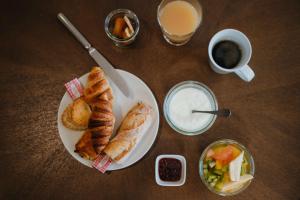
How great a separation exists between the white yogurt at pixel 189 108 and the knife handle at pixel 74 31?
429mm

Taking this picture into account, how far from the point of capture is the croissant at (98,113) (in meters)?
1.31

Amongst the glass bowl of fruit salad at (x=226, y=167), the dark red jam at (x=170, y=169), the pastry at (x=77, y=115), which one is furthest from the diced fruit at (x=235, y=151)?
the pastry at (x=77, y=115)

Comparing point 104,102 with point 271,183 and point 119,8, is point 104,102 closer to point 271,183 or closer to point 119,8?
point 119,8

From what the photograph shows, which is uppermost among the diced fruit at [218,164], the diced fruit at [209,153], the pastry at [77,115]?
the pastry at [77,115]

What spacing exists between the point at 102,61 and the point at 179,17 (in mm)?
370

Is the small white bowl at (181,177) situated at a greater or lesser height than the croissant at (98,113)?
lesser

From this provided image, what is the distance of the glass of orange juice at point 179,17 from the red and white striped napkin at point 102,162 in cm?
56

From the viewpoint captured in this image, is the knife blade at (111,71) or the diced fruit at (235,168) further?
the knife blade at (111,71)

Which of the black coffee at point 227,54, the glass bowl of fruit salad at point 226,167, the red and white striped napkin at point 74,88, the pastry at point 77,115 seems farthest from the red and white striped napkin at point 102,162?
the black coffee at point 227,54

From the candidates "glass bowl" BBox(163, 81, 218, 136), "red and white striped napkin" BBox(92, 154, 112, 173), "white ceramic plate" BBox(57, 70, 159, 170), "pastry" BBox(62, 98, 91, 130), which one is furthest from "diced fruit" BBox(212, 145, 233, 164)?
"pastry" BBox(62, 98, 91, 130)

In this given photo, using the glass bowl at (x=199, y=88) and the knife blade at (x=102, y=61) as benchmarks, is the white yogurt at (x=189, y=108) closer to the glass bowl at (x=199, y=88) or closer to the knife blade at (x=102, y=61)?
the glass bowl at (x=199, y=88)

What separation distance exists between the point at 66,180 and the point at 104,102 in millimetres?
366

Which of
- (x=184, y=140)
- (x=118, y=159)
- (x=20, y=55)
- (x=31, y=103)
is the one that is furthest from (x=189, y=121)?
(x=20, y=55)

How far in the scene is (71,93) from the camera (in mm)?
1390
